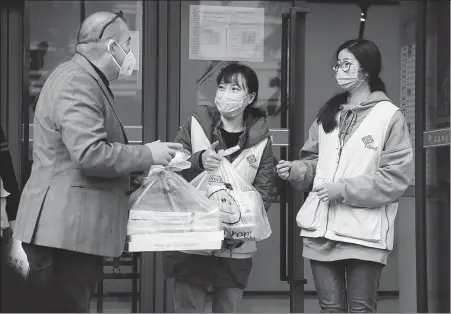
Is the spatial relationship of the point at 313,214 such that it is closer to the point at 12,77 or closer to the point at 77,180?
the point at 77,180

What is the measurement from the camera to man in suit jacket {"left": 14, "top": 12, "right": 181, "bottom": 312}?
2.80 metres

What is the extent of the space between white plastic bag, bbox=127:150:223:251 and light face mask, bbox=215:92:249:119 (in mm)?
589

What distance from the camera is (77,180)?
2.86 metres

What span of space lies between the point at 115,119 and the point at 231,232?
2.78ft

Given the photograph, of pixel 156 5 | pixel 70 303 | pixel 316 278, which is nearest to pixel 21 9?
pixel 156 5

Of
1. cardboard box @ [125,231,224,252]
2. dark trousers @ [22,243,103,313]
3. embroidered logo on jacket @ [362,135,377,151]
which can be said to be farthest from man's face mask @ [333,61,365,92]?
dark trousers @ [22,243,103,313]

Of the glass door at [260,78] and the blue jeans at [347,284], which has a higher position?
the glass door at [260,78]

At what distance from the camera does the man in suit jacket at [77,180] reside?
9.18 ft

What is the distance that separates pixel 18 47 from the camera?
13.9 ft

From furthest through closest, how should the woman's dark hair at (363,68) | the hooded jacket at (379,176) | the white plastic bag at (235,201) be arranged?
1. the woman's dark hair at (363,68)
2. the white plastic bag at (235,201)
3. the hooded jacket at (379,176)

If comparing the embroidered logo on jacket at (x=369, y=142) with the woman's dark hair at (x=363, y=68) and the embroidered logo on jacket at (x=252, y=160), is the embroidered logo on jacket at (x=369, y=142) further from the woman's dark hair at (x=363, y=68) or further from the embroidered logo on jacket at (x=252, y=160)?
the embroidered logo on jacket at (x=252, y=160)

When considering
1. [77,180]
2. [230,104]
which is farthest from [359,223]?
[77,180]

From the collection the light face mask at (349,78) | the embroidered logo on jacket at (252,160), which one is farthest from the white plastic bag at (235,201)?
the light face mask at (349,78)

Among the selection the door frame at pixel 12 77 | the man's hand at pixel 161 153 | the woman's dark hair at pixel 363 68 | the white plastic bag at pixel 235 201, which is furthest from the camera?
the door frame at pixel 12 77
